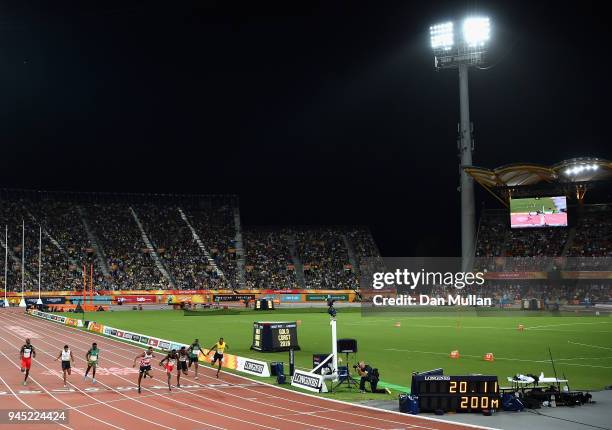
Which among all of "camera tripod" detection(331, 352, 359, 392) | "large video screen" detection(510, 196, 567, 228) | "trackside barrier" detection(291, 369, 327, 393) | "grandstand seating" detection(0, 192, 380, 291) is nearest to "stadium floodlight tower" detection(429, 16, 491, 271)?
"large video screen" detection(510, 196, 567, 228)

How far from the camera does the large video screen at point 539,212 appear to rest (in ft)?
239

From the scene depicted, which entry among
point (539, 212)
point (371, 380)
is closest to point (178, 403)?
point (371, 380)

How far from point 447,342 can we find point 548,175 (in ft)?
141

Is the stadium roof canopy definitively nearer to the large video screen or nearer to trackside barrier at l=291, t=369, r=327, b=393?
the large video screen

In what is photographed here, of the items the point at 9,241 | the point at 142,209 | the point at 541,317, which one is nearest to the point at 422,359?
the point at 541,317

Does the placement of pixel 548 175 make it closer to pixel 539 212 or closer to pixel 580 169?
pixel 580 169

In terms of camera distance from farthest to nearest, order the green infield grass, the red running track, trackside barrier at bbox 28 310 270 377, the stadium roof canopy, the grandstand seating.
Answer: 1. the grandstand seating
2. the stadium roof canopy
3. the green infield grass
4. trackside barrier at bbox 28 310 270 377
5. the red running track

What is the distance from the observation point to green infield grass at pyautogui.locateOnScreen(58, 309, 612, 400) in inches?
1075

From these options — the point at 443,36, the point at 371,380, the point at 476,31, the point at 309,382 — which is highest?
the point at 476,31

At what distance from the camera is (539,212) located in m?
73.7

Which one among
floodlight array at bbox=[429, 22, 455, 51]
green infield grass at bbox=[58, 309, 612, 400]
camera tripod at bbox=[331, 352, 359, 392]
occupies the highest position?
floodlight array at bbox=[429, 22, 455, 51]

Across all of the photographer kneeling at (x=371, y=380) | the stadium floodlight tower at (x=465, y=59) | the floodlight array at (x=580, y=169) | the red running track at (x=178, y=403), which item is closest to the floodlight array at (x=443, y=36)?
the stadium floodlight tower at (x=465, y=59)

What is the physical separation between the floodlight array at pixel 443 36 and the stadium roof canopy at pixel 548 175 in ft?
44.3

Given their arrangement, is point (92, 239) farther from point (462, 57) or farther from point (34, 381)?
point (34, 381)
